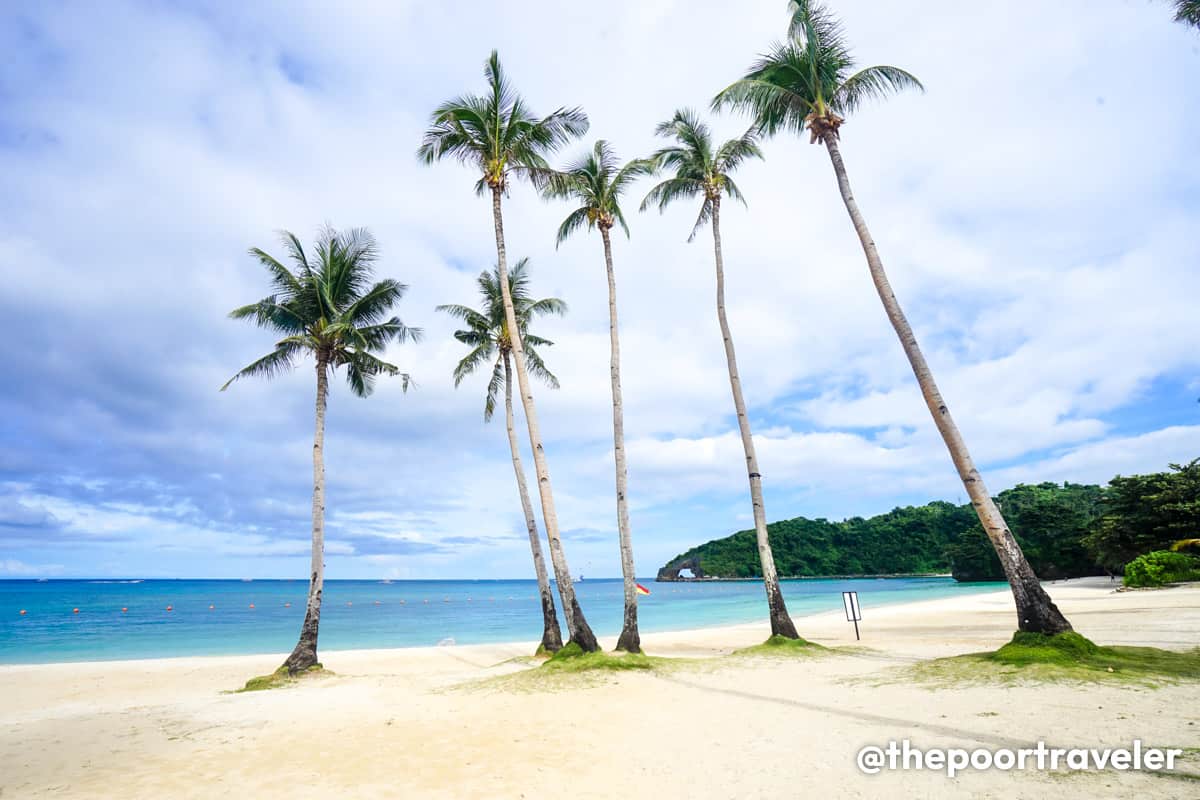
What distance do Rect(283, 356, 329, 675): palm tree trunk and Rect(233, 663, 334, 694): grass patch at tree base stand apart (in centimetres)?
13

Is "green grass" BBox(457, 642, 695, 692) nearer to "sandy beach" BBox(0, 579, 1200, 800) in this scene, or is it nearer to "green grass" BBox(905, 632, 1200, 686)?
"sandy beach" BBox(0, 579, 1200, 800)

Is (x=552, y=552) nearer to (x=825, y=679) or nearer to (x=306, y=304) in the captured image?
(x=825, y=679)

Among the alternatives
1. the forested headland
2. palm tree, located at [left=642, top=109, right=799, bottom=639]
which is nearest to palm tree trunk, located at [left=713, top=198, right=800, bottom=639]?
palm tree, located at [left=642, top=109, right=799, bottom=639]

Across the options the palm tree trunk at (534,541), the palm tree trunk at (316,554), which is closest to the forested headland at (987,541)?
the palm tree trunk at (534,541)

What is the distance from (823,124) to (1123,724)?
11.7 m

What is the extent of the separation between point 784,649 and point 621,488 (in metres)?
5.35

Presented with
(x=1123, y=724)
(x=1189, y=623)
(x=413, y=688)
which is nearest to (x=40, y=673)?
(x=413, y=688)

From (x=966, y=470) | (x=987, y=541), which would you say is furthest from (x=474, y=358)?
(x=987, y=541)

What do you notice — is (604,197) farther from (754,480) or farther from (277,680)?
(277,680)

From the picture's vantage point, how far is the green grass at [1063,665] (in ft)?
26.8

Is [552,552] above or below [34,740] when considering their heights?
above

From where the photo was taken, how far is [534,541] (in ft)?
64.3

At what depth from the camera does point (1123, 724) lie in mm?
6070

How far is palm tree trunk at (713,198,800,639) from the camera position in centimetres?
1491
